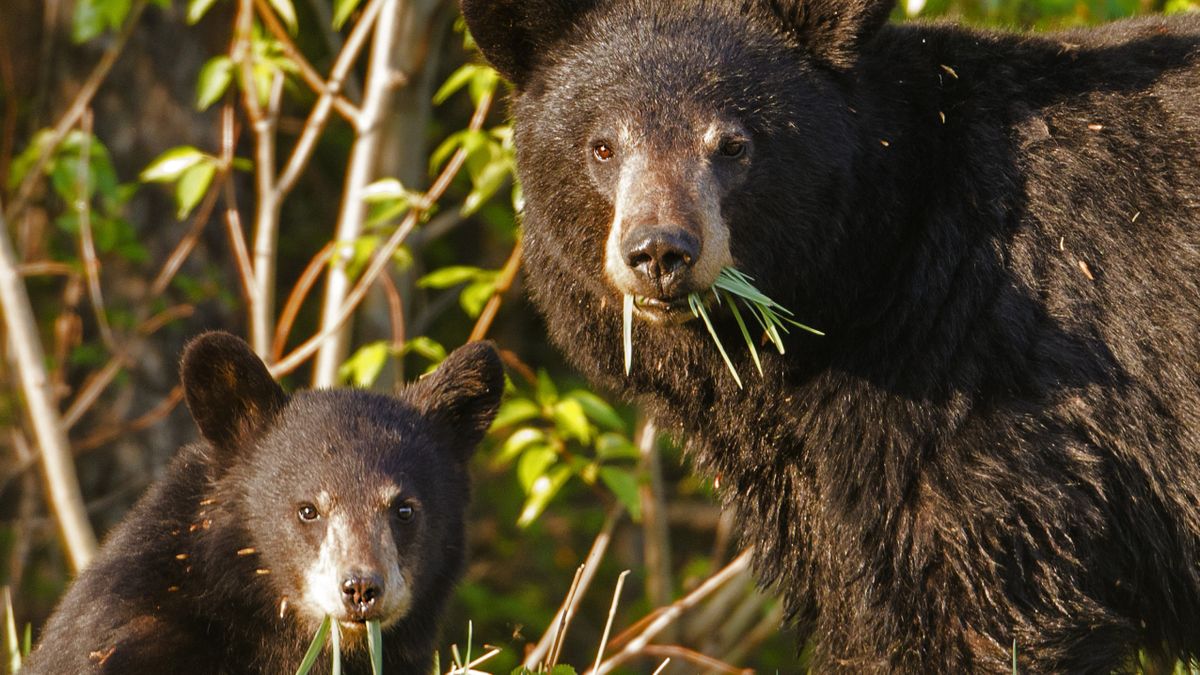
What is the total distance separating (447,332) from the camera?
10.5 meters

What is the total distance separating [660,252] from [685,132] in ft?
1.47

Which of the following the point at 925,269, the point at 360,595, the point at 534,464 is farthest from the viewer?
the point at 534,464

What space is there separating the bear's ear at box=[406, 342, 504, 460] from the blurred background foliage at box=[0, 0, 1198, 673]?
78 cm

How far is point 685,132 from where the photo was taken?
431cm

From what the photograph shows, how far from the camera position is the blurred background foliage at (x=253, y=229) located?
21.7 ft

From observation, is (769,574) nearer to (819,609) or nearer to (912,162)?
(819,609)

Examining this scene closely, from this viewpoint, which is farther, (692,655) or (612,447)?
(612,447)

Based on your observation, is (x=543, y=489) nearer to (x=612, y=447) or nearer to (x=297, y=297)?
(x=612, y=447)

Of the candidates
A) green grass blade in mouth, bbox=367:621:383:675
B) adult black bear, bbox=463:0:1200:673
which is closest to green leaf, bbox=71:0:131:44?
adult black bear, bbox=463:0:1200:673

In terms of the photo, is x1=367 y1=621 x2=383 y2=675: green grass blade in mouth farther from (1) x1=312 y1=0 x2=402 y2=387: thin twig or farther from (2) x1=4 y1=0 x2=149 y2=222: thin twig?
(2) x1=4 y1=0 x2=149 y2=222: thin twig

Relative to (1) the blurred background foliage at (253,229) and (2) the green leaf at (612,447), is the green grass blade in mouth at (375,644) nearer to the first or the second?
(1) the blurred background foliage at (253,229)

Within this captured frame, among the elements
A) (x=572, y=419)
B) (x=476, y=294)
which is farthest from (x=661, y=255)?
(x=476, y=294)

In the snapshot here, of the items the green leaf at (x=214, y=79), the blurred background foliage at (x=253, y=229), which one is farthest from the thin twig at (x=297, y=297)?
the green leaf at (x=214, y=79)

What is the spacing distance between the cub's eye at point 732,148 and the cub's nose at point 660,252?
1.14ft
